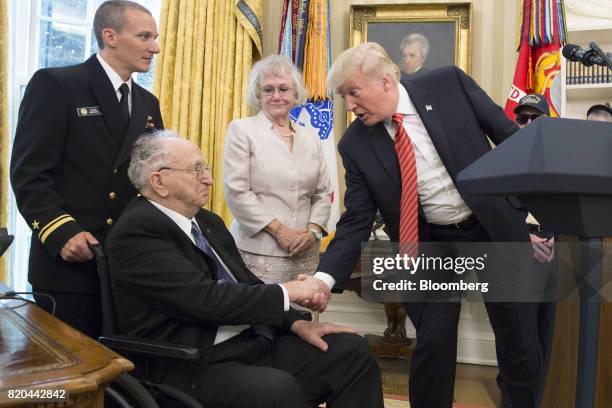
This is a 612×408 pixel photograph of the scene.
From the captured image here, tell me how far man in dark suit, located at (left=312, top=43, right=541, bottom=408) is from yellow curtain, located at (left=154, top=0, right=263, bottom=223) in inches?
85.2

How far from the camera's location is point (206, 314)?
5.64ft

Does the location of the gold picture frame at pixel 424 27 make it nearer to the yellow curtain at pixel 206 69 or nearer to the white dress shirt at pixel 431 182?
the yellow curtain at pixel 206 69

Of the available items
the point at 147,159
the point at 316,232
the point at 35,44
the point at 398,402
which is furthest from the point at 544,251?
the point at 35,44

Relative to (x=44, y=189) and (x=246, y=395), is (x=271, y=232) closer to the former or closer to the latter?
(x=44, y=189)

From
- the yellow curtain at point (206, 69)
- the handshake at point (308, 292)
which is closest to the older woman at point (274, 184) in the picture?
the handshake at point (308, 292)

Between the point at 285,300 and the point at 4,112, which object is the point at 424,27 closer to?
the point at 4,112

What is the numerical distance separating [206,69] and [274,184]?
1828mm

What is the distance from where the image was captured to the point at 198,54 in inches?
170

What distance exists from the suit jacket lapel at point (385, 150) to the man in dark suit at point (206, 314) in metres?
0.55

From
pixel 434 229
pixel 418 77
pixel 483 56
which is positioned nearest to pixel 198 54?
pixel 483 56

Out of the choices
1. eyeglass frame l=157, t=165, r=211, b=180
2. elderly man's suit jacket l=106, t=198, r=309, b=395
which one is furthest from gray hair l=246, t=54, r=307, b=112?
elderly man's suit jacket l=106, t=198, r=309, b=395

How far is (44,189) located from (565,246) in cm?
163

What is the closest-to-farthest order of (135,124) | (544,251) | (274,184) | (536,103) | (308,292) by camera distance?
(544,251) → (308,292) → (135,124) → (274,184) → (536,103)

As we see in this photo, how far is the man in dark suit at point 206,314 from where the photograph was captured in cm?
167
